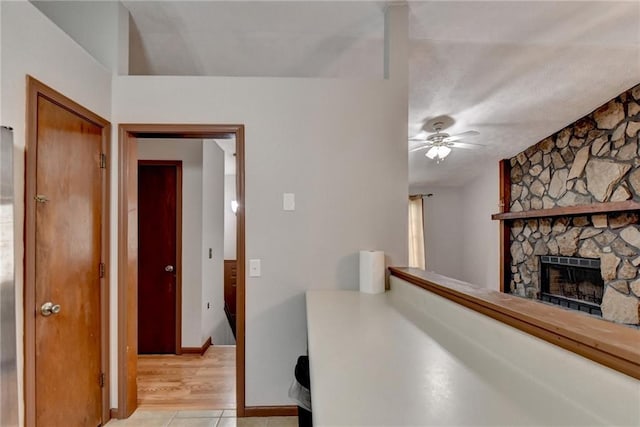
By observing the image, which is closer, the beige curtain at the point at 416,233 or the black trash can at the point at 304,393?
the black trash can at the point at 304,393

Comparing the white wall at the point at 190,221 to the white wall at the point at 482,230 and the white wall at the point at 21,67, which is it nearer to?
the white wall at the point at 21,67

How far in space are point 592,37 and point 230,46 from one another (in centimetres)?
299

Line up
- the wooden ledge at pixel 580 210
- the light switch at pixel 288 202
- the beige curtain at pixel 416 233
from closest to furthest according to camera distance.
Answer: the light switch at pixel 288 202
the wooden ledge at pixel 580 210
the beige curtain at pixel 416 233

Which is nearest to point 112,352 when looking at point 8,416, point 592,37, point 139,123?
point 8,416

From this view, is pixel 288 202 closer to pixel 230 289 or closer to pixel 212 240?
pixel 212 240

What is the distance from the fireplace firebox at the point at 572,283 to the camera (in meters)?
4.04

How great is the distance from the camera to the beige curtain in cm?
657

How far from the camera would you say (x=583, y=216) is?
4094mm

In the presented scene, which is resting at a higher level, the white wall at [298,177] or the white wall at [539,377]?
the white wall at [298,177]

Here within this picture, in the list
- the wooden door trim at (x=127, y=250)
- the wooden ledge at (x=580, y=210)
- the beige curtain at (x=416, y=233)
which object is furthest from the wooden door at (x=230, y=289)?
the wooden ledge at (x=580, y=210)

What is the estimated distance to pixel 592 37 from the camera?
2688 mm

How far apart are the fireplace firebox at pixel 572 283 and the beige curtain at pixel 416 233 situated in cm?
216

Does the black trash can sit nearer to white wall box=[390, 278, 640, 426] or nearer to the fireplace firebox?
white wall box=[390, 278, 640, 426]

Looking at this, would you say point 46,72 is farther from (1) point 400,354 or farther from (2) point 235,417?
(2) point 235,417
